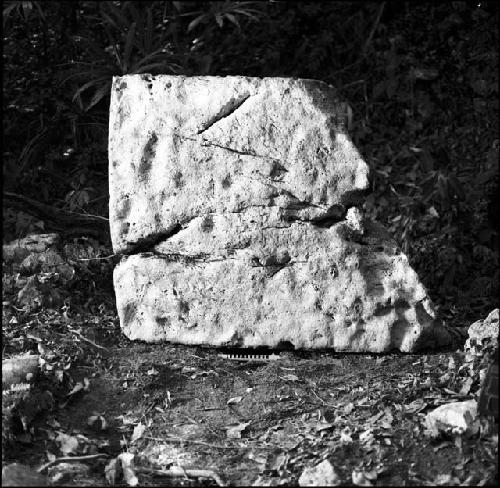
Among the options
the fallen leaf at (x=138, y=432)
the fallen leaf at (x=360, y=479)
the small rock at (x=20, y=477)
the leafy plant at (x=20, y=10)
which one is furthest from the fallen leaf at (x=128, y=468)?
the leafy plant at (x=20, y=10)

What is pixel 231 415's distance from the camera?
14.1 ft

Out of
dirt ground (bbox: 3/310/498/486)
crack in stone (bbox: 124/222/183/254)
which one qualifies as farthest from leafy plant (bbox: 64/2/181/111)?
dirt ground (bbox: 3/310/498/486)

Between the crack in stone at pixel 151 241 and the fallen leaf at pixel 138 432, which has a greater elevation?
the crack in stone at pixel 151 241

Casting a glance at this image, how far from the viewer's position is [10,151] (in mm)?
6848

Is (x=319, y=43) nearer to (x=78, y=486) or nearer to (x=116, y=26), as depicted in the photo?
(x=116, y=26)

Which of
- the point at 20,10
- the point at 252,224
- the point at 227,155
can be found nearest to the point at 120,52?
the point at 20,10

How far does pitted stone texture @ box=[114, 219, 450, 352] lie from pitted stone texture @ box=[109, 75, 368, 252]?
5.1 inches

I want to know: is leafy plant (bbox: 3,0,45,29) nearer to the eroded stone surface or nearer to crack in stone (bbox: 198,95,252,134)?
the eroded stone surface

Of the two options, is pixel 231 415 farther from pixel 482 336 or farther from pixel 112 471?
pixel 482 336

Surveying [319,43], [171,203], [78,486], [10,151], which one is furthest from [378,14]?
[78,486]

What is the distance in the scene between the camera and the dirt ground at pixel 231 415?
3732mm

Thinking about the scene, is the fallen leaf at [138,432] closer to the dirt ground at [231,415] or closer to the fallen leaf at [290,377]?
the dirt ground at [231,415]

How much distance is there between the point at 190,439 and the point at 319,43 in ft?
15.5

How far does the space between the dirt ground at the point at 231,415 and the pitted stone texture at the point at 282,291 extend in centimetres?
13
